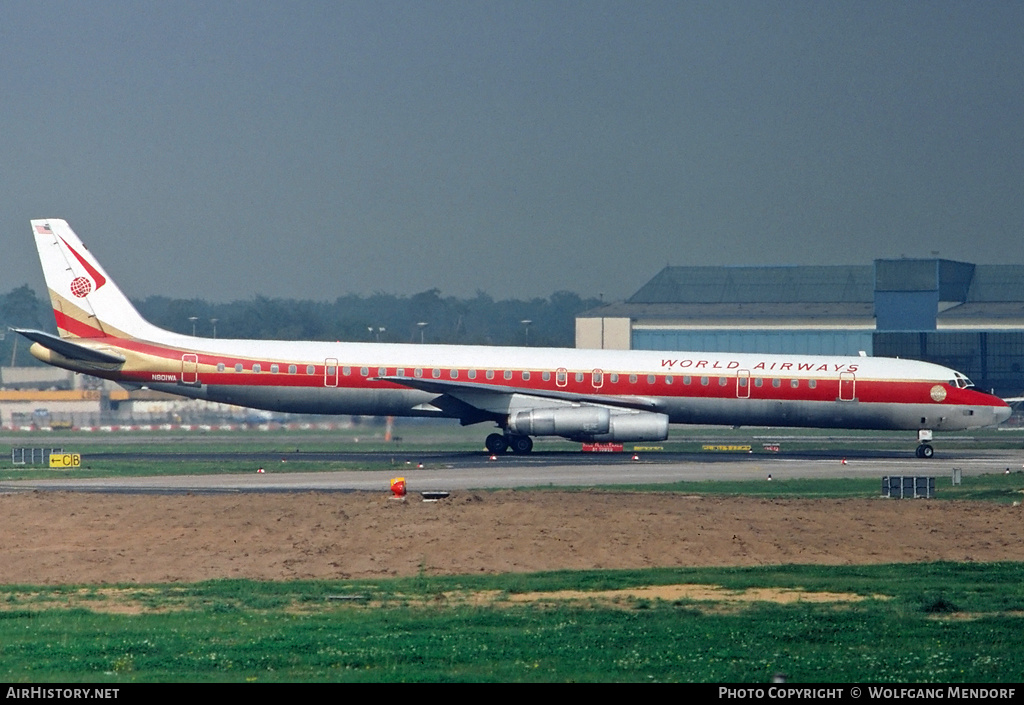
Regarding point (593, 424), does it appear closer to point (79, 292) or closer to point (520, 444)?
point (520, 444)

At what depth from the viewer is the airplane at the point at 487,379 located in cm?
5072

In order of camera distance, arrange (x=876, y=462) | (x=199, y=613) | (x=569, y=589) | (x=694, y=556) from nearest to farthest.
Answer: (x=199, y=613) < (x=569, y=589) < (x=694, y=556) < (x=876, y=462)

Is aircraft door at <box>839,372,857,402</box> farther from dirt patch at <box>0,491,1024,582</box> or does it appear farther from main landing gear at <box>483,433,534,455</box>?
dirt patch at <box>0,491,1024,582</box>

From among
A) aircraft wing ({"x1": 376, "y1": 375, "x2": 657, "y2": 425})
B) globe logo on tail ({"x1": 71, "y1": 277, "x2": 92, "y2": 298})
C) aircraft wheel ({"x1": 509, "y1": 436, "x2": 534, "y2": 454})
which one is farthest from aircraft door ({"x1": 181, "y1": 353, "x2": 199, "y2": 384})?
aircraft wheel ({"x1": 509, "y1": 436, "x2": 534, "y2": 454})

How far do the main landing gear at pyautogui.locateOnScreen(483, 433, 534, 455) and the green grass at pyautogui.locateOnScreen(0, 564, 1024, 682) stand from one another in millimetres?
28417

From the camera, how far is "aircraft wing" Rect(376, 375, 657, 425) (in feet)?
165

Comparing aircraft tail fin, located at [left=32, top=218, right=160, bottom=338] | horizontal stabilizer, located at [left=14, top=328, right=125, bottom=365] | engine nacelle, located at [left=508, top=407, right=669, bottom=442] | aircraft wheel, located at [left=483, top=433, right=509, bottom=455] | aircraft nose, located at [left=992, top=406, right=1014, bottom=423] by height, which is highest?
aircraft tail fin, located at [left=32, top=218, right=160, bottom=338]

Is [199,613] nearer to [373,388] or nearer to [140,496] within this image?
[140,496]

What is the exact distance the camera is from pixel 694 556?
25922mm

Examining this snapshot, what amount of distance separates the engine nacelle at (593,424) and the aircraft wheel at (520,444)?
2.04m

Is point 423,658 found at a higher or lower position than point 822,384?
lower

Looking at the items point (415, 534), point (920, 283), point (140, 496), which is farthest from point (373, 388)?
point (920, 283)

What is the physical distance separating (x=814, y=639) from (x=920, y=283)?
88.1 meters

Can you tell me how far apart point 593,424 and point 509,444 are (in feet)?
14.5
